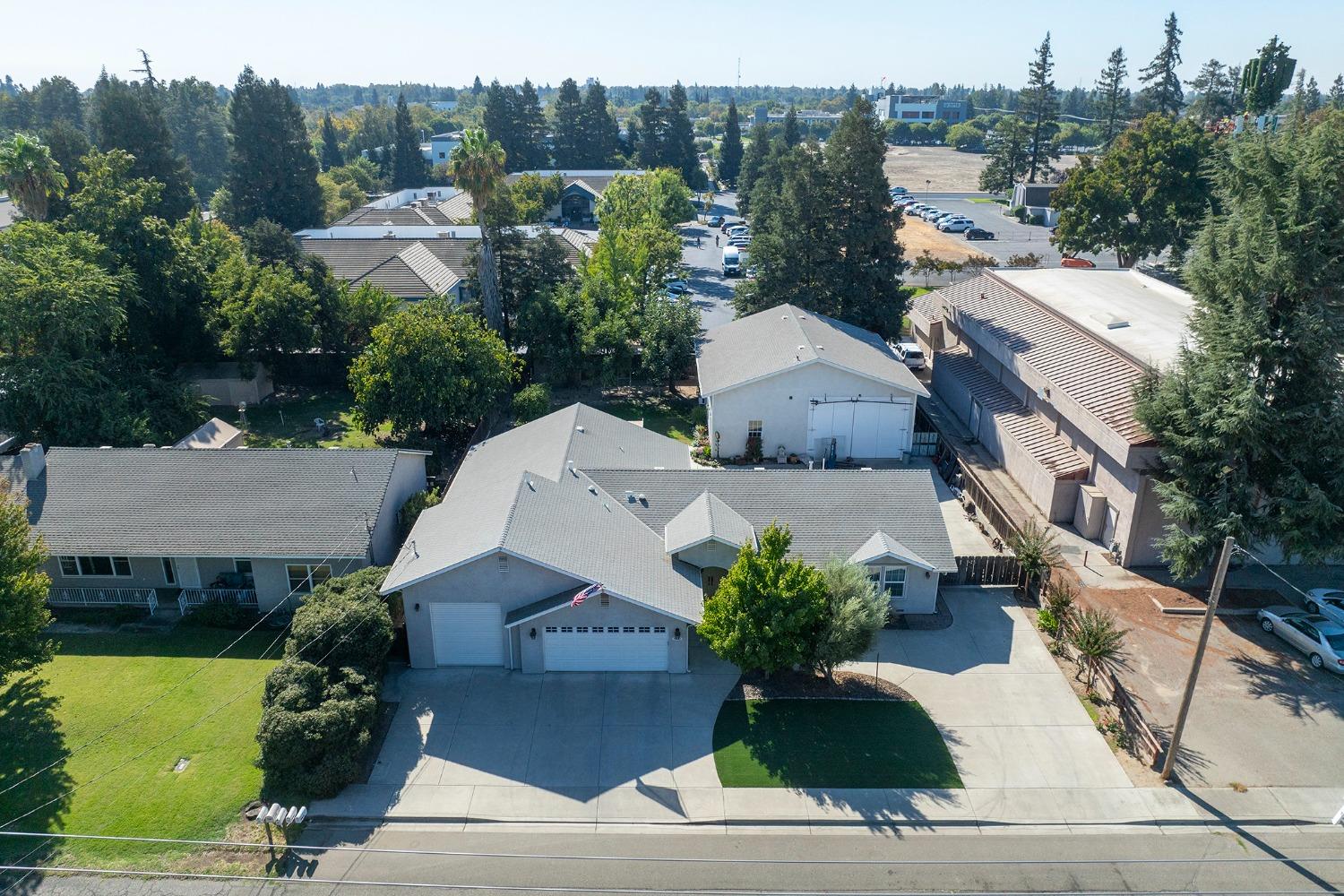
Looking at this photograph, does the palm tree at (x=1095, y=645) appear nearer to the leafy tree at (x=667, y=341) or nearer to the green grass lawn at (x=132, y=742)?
the green grass lawn at (x=132, y=742)

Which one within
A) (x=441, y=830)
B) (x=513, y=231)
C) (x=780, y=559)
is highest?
(x=513, y=231)

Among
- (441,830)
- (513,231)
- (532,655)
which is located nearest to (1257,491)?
(532,655)

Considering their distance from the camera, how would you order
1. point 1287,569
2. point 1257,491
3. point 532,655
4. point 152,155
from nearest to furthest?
point 532,655 → point 1257,491 → point 1287,569 → point 152,155

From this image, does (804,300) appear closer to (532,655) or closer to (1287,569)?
(1287,569)

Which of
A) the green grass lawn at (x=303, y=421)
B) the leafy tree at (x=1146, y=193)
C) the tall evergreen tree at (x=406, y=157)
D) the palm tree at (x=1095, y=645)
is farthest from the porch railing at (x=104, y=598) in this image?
the tall evergreen tree at (x=406, y=157)

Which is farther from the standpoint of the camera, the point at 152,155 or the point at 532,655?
the point at 152,155

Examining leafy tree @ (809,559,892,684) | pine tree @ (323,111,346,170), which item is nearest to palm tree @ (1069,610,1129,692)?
leafy tree @ (809,559,892,684)
